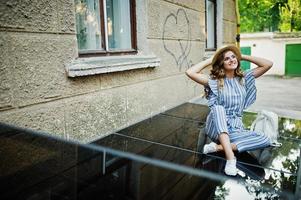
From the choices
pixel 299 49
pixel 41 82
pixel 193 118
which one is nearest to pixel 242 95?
pixel 193 118

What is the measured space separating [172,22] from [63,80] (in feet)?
8.56

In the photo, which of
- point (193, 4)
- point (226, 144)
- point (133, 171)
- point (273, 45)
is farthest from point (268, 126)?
point (273, 45)

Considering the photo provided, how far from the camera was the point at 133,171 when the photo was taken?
238cm

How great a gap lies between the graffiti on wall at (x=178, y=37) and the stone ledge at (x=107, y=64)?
596mm

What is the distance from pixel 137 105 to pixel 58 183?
235 cm

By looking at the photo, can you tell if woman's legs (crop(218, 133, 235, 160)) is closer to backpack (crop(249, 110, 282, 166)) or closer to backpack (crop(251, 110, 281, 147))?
backpack (crop(249, 110, 282, 166))

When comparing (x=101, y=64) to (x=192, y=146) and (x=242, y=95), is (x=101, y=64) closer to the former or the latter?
(x=192, y=146)

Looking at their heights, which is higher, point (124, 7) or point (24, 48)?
point (124, 7)

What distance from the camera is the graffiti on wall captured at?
190 inches

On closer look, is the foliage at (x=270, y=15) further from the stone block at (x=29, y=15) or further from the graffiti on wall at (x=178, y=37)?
the stone block at (x=29, y=15)

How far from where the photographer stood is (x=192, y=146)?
3254 millimetres

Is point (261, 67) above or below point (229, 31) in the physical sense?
below

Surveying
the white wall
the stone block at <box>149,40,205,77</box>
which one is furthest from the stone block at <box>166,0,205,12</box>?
the white wall

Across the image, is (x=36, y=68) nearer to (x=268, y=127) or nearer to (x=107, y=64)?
(x=107, y=64)
